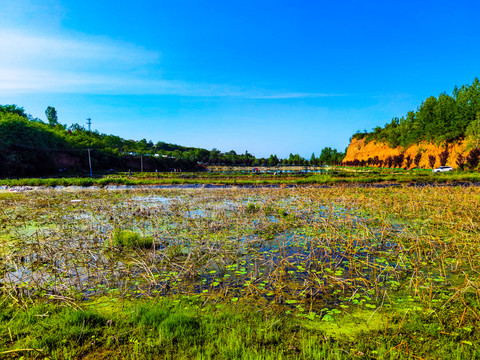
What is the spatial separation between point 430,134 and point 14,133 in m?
83.6

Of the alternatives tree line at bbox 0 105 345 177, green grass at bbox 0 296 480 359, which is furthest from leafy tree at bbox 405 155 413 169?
green grass at bbox 0 296 480 359

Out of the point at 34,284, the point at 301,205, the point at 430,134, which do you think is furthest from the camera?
the point at 430,134

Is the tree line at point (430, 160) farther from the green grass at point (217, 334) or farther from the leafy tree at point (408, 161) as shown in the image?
the green grass at point (217, 334)

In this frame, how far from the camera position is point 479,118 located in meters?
42.6

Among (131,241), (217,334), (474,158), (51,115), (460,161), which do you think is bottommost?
(217,334)

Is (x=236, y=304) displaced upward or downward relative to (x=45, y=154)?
downward

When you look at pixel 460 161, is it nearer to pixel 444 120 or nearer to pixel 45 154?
pixel 444 120

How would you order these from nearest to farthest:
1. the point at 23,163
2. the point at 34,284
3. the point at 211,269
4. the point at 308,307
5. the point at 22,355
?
the point at 22,355, the point at 308,307, the point at 34,284, the point at 211,269, the point at 23,163

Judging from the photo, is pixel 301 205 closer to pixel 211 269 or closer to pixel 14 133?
pixel 211 269

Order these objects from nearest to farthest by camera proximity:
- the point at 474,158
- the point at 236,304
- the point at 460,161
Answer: the point at 236,304, the point at 474,158, the point at 460,161

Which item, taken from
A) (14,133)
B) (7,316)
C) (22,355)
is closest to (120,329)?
(22,355)

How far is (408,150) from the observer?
64.5 metres

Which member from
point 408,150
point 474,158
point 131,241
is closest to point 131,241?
point 131,241

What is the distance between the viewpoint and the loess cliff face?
157 ft
